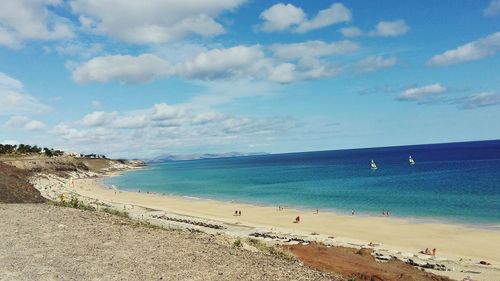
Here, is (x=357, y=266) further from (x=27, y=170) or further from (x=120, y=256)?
(x=27, y=170)

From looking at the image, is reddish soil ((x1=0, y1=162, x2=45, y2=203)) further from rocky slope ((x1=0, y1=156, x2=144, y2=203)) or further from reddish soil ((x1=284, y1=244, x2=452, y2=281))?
reddish soil ((x1=284, y1=244, x2=452, y2=281))

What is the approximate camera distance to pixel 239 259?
55.8 feet

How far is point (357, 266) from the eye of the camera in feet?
69.9

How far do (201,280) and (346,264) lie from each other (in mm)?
9506

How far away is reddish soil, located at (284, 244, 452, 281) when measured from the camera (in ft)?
63.3

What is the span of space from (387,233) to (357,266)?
67.2 ft

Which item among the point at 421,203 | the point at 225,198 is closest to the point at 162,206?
the point at 225,198

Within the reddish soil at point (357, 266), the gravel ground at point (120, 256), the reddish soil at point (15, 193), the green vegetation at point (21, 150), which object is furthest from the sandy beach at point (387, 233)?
the green vegetation at point (21, 150)

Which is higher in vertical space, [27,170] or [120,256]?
[27,170]

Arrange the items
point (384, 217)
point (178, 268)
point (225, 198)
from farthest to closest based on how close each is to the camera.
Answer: point (225, 198), point (384, 217), point (178, 268)

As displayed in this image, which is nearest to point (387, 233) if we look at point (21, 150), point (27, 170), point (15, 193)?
point (15, 193)

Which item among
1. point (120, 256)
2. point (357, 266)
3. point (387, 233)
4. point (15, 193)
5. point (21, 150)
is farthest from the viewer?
point (21, 150)

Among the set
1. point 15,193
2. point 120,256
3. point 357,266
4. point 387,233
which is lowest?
point 387,233

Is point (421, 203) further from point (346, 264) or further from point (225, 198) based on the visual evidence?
point (346, 264)
